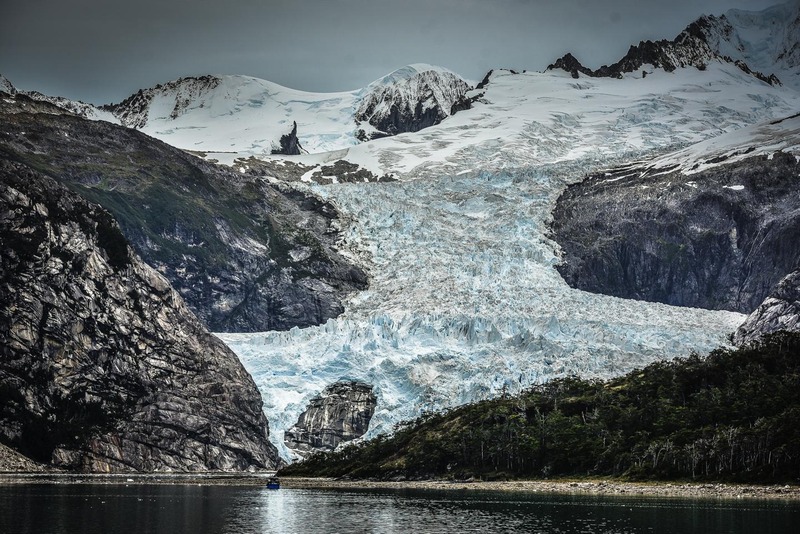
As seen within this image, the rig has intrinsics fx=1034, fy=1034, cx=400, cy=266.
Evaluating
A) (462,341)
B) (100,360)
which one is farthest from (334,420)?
(100,360)

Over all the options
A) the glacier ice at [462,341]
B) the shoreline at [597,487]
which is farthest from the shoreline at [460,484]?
the glacier ice at [462,341]

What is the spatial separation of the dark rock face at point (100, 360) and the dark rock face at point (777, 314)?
7764 centimetres

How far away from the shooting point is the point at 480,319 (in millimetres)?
164625

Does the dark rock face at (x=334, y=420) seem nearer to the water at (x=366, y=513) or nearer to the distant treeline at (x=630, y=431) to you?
the distant treeline at (x=630, y=431)

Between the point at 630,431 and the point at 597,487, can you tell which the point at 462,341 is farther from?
the point at 597,487

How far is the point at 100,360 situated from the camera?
481ft

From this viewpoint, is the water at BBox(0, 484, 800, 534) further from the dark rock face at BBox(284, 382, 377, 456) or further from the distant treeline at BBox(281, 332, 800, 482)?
the dark rock face at BBox(284, 382, 377, 456)

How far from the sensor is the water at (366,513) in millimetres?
72625

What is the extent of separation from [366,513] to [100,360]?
241ft

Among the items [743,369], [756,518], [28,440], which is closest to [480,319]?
[743,369]

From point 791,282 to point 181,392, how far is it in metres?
101

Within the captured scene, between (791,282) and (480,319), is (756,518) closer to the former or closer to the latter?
(480,319)

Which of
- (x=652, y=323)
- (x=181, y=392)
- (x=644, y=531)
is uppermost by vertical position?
(x=652, y=323)

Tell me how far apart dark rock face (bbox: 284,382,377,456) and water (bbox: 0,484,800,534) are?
52496 millimetres
